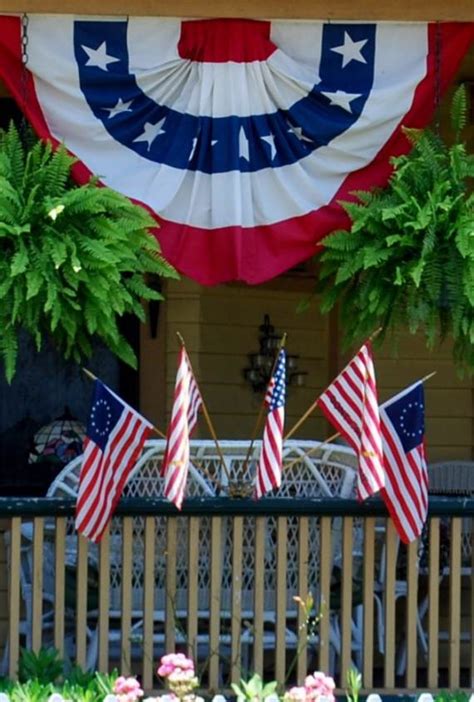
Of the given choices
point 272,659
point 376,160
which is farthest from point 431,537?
point 376,160

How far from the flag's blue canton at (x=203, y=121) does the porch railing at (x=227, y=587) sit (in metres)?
1.43

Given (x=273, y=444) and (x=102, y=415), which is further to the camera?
(x=102, y=415)

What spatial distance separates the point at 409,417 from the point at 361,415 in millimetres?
290

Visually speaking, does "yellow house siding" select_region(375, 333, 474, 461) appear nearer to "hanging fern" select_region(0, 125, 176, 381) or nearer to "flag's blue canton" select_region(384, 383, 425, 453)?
"flag's blue canton" select_region(384, 383, 425, 453)

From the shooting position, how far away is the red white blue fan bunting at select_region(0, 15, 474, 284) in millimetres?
5887

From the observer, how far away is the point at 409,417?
5680mm

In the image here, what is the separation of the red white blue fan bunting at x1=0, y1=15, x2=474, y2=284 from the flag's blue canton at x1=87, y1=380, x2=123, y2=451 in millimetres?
648

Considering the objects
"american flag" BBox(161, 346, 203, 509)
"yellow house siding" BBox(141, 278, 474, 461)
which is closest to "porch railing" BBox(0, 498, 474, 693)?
"american flag" BBox(161, 346, 203, 509)

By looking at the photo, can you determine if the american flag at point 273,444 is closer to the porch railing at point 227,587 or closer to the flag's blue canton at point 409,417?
the porch railing at point 227,587

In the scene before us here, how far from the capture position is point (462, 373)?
589cm

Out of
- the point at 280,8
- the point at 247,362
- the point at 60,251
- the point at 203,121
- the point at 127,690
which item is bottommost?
the point at 127,690

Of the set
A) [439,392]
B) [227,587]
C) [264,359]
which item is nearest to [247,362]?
[264,359]

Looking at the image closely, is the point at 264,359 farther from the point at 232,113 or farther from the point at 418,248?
the point at 418,248

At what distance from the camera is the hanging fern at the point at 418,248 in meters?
5.57
